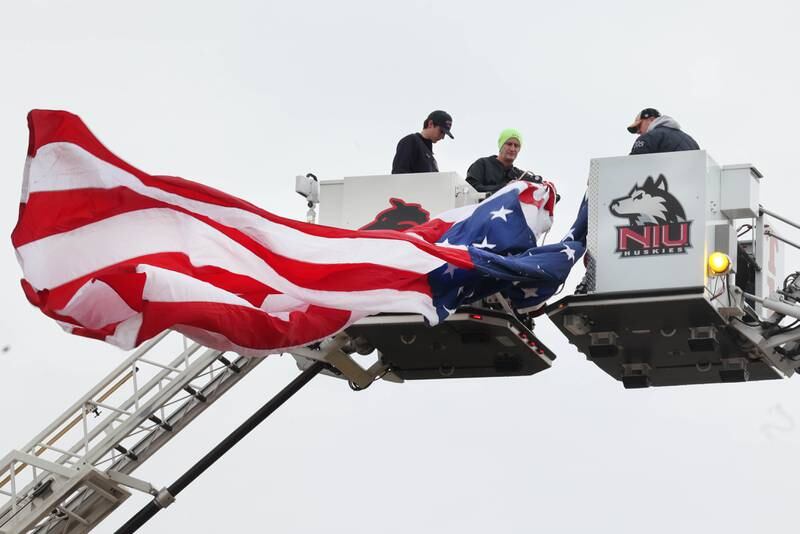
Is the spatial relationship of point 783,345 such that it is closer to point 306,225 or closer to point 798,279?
point 798,279

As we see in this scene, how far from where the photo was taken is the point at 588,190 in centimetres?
3356

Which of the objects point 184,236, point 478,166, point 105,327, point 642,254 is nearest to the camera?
point 105,327

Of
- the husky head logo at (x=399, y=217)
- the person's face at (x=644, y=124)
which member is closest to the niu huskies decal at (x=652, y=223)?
the person's face at (x=644, y=124)

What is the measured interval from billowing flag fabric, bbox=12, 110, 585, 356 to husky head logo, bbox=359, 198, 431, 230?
402 millimetres

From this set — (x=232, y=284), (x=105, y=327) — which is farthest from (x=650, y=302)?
(x=105, y=327)

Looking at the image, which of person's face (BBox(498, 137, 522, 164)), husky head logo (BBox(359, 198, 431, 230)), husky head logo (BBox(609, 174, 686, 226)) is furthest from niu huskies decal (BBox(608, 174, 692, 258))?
husky head logo (BBox(359, 198, 431, 230))

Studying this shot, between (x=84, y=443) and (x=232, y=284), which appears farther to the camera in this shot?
(x=84, y=443)

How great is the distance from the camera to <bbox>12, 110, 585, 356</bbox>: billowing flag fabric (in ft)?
96.3

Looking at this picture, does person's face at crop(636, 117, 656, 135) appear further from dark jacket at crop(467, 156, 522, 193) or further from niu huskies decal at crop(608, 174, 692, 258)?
dark jacket at crop(467, 156, 522, 193)

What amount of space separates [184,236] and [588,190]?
18.1ft

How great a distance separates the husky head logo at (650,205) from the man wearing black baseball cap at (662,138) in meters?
0.58

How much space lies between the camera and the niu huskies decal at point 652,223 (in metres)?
33.0

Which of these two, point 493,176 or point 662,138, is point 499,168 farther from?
point 662,138

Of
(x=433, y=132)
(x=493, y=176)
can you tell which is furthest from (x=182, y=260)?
(x=493, y=176)
